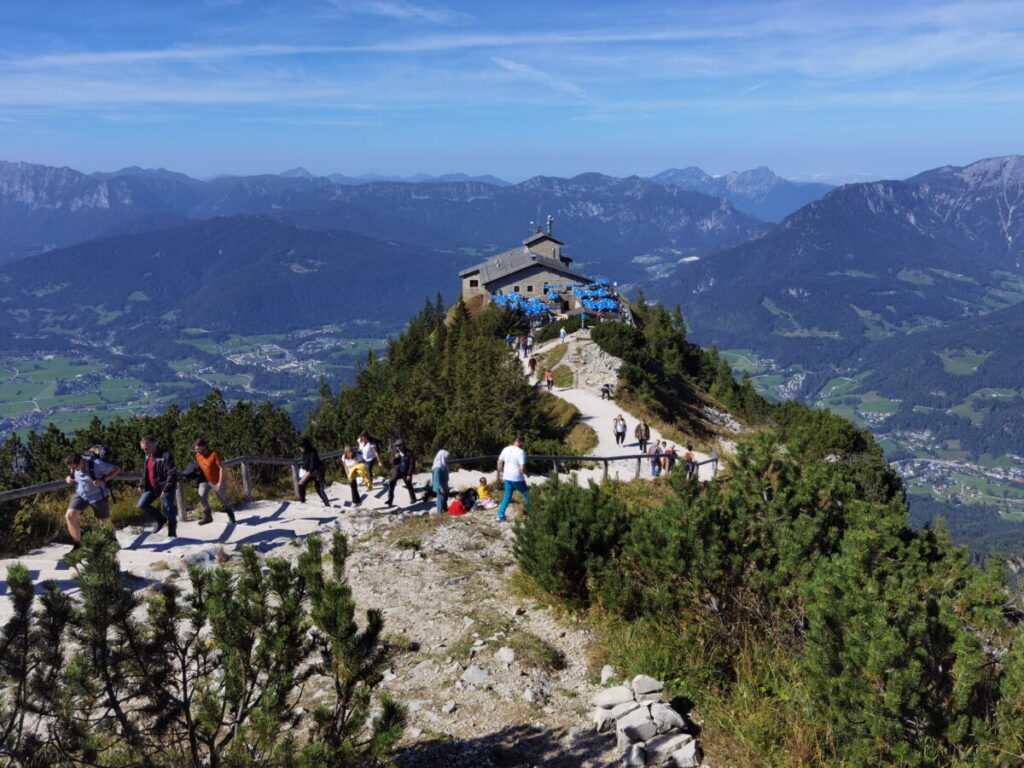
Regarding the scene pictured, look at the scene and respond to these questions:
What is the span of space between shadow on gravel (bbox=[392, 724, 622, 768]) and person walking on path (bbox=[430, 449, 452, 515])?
7140 millimetres

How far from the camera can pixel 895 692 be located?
3988 mm

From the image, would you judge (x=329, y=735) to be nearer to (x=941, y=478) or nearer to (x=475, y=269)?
(x=475, y=269)

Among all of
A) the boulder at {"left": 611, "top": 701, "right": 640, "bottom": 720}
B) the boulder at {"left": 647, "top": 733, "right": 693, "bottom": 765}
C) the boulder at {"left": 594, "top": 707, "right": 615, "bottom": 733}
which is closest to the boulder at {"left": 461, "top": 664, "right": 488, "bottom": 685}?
the boulder at {"left": 594, "top": 707, "right": 615, "bottom": 733}

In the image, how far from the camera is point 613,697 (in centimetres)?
562

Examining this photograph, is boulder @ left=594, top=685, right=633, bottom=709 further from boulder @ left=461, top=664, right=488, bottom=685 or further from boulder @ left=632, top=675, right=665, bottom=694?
boulder @ left=461, top=664, right=488, bottom=685

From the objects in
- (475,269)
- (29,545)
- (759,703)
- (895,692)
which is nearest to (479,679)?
(759,703)

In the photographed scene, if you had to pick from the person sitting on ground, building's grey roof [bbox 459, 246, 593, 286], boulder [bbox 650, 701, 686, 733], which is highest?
building's grey roof [bbox 459, 246, 593, 286]

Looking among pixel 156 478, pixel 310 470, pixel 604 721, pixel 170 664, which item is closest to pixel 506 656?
pixel 604 721

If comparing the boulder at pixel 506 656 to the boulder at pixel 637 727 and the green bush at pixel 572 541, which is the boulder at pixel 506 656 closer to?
the green bush at pixel 572 541

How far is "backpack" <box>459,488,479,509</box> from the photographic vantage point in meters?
13.3

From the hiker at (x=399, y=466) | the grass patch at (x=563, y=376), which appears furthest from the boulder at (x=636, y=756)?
the grass patch at (x=563, y=376)

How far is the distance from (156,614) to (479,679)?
3.28 metres

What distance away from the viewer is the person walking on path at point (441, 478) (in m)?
12.4

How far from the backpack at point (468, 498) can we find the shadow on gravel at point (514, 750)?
7857 millimetres
